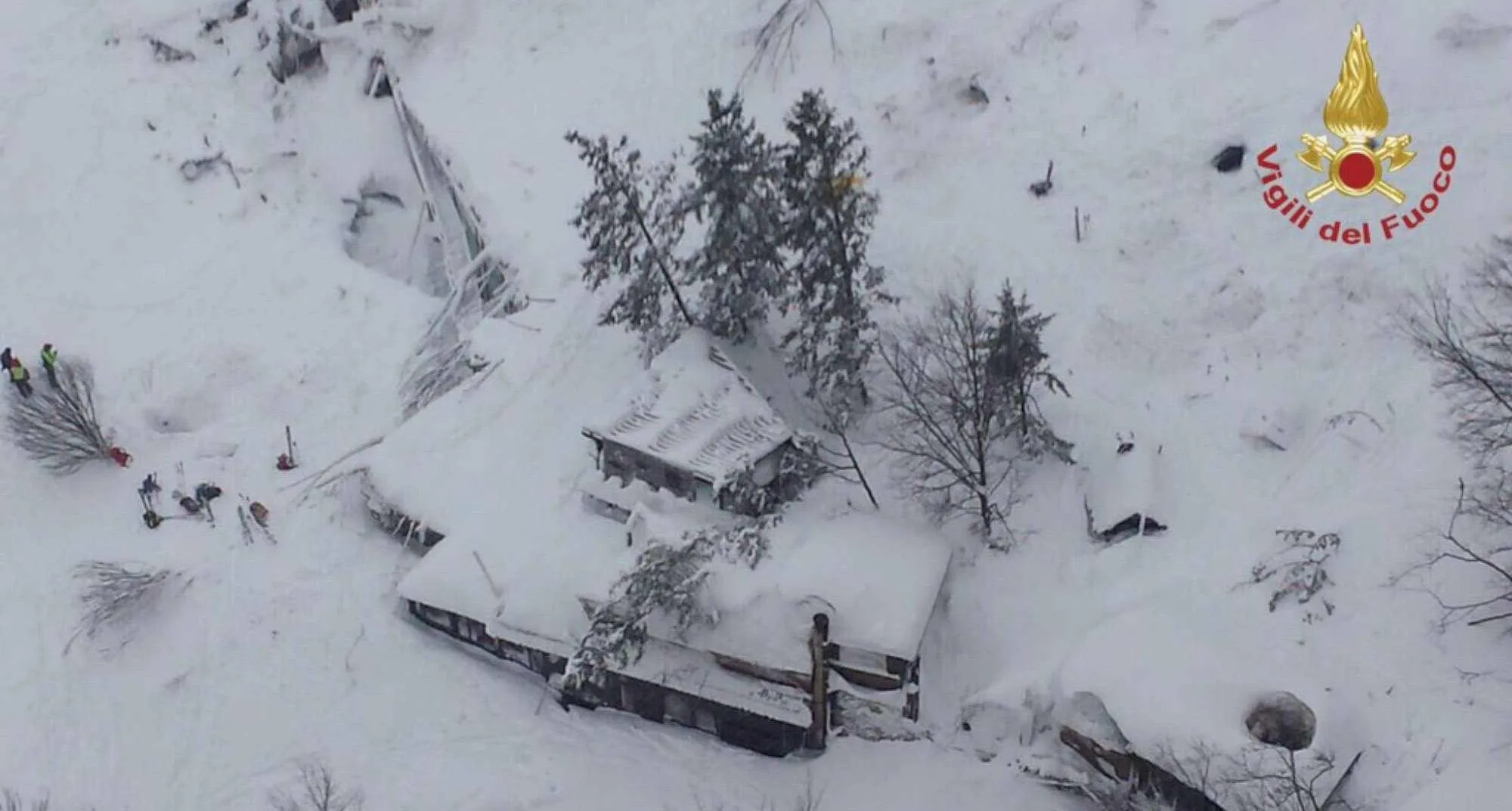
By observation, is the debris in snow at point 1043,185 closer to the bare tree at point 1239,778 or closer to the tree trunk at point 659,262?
the tree trunk at point 659,262

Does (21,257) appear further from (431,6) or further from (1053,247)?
(1053,247)

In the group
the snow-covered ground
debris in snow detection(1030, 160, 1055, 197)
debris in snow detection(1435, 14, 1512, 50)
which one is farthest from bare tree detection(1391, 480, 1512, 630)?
debris in snow detection(1435, 14, 1512, 50)

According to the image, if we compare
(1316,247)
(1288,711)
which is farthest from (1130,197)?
(1288,711)

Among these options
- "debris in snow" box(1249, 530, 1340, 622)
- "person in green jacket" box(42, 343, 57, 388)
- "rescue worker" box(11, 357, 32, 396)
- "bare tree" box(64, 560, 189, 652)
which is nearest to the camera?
"debris in snow" box(1249, 530, 1340, 622)

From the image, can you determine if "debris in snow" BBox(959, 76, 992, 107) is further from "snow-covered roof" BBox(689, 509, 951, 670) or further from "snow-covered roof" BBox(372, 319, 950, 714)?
"snow-covered roof" BBox(689, 509, 951, 670)

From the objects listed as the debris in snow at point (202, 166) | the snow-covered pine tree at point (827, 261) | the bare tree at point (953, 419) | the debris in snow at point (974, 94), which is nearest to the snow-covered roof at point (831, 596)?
the bare tree at point (953, 419)

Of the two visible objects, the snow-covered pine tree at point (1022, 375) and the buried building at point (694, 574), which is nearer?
the buried building at point (694, 574)

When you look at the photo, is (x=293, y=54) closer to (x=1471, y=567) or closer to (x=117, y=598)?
(x=117, y=598)
